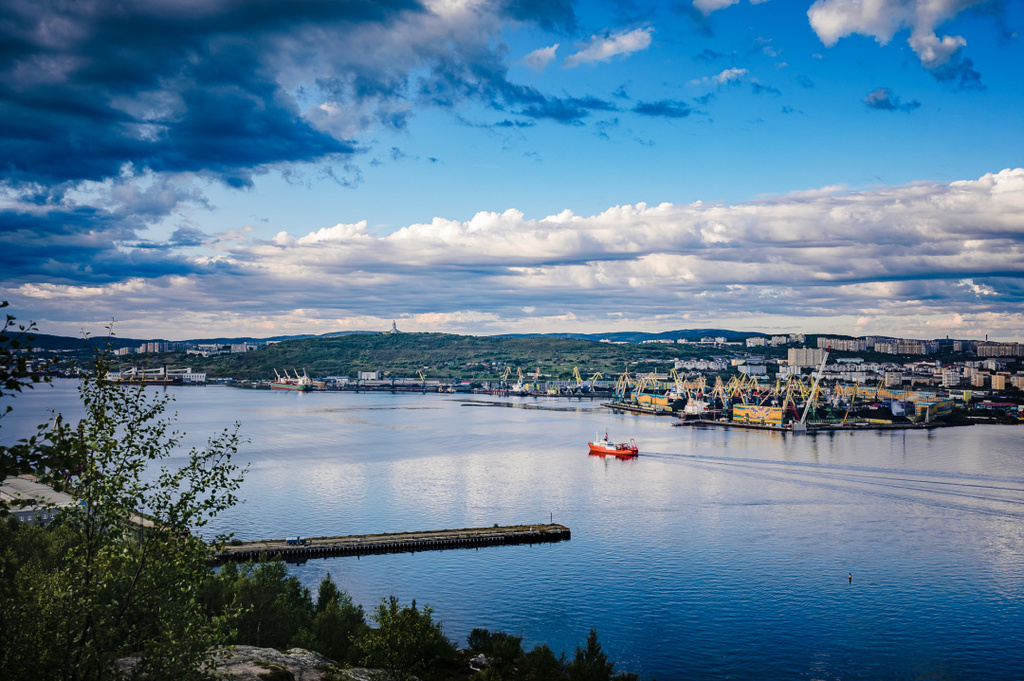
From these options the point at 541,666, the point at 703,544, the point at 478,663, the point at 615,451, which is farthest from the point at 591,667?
the point at 615,451

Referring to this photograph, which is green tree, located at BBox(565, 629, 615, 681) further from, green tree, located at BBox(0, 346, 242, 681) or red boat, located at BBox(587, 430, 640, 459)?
red boat, located at BBox(587, 430, 640, 459)

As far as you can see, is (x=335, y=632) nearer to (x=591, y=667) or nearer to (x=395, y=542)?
(x=591, y=667)

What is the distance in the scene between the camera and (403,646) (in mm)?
13742

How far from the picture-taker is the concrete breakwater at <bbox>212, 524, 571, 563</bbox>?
1001 inches

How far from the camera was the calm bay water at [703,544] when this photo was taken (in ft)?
62.7

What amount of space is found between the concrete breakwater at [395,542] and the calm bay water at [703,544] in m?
0.62

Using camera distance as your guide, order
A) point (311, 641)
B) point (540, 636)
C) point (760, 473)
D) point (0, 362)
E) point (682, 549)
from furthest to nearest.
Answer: point (760, 473), point (682, 549), point (540, 636), point (311, 641), point (0, 362)

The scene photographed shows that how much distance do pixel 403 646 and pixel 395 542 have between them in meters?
14.1

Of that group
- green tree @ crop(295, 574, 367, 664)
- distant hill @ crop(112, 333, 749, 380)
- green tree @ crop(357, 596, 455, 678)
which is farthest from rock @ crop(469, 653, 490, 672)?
distant hill @ crop(112, 333, 749, 380)

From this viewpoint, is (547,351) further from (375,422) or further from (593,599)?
(593,599)

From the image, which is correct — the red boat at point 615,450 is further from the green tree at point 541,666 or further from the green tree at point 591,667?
the green tree at point 591,667

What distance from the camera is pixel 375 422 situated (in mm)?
75875

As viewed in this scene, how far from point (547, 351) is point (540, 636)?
17272cm

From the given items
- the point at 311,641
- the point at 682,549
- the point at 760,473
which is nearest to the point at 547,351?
the point at 760,473
